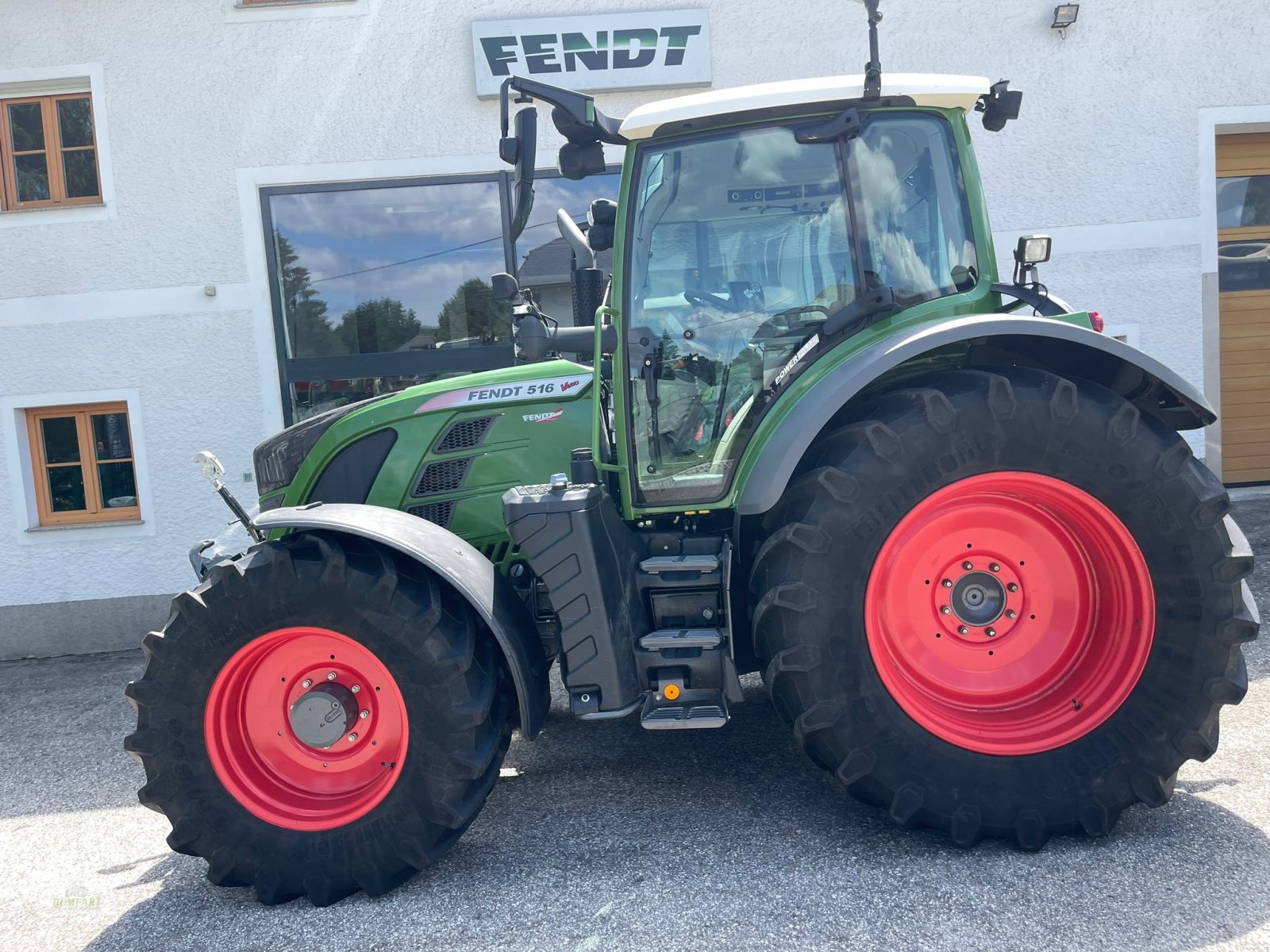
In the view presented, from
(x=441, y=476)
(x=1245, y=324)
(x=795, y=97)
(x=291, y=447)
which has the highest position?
(x=795, y=97)

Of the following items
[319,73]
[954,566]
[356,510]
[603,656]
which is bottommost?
[603,656]

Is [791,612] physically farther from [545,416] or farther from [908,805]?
[545,416]

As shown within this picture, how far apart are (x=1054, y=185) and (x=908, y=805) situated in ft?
16.4

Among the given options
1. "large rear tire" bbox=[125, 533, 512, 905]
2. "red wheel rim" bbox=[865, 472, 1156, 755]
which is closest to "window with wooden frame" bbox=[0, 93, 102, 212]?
"large rear tire" bbox=[125, 533, 512, 905]

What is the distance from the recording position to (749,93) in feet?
8.90

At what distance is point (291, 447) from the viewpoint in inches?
136

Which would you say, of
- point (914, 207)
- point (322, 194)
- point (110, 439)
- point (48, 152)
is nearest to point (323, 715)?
point (914, 207)

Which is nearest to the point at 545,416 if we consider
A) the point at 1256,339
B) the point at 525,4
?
the point at 525,4

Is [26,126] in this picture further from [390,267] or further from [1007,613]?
[1007,613]

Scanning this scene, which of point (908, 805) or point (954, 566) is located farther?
point (954, 566)

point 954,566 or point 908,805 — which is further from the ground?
point 954,566

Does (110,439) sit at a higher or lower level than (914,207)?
lower

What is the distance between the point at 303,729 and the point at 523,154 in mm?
1735

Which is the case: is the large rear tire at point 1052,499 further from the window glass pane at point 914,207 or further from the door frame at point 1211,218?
the door frame at point 1211,218
